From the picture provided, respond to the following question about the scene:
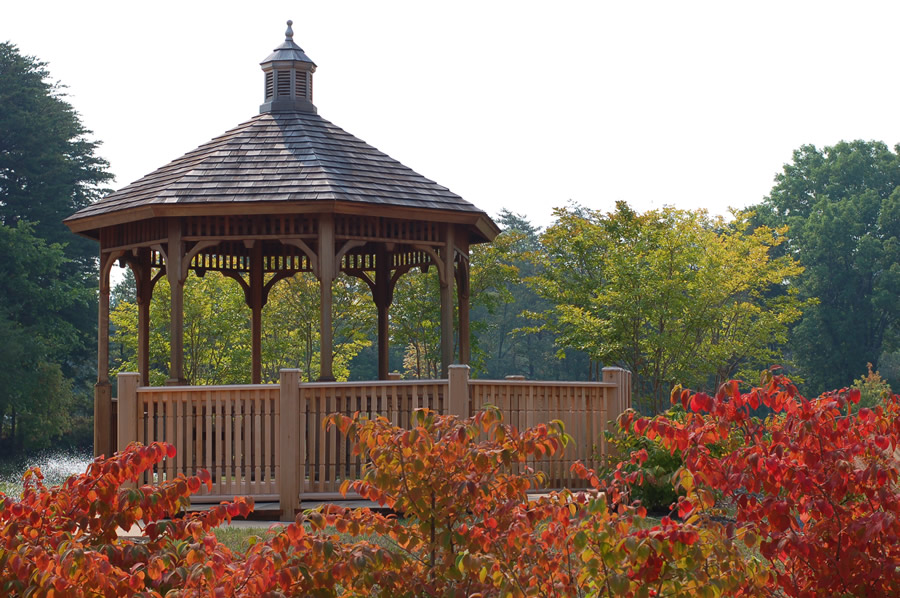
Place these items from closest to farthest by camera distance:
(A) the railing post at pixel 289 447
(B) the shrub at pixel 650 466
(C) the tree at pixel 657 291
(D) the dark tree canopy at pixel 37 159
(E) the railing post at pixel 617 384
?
(A) the railing post at pixel 289 447 < (B) the shrub at pixel 650 466 < (E) the railing post at pixel 617 384 < (C) the tree at pixel 657 291 < (D) the dark tree canopy at pixel 37 159

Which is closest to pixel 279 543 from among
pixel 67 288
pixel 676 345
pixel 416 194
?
pixel 416 194

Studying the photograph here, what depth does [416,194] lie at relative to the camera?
11977 millimetres

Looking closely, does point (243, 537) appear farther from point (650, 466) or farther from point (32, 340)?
point (32, 340)

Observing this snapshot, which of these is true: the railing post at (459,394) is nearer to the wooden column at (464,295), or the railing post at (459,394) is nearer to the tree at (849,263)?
the wooden column at (464,295)

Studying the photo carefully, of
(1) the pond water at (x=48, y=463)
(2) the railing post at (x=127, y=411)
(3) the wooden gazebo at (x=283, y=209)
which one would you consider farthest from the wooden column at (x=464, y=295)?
(1) the pond water at (x=48, y=463)

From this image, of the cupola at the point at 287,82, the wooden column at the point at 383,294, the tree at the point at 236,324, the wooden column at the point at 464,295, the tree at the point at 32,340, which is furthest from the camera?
the tree at the point at 32,340

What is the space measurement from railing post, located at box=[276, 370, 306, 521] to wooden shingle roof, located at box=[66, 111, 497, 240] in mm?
2391

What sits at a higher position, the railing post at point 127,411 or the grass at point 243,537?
the railing post at point 127,411

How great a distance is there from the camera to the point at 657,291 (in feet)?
77.2

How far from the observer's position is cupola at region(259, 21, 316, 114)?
45.2 feet

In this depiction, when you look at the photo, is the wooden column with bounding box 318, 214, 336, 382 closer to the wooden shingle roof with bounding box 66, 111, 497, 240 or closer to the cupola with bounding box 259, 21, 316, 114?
the wooden shingle roof with bounding box 66, 111, 497, 240

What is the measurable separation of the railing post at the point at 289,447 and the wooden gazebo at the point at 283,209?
1691 millimetres

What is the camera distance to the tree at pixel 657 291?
77.8 feet

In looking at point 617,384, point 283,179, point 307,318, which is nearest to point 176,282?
point 283,179
